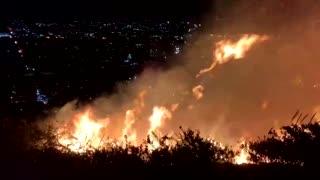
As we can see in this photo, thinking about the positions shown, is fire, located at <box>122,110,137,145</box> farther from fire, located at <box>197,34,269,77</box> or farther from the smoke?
fire, located at <box>197,34,269,77</box>

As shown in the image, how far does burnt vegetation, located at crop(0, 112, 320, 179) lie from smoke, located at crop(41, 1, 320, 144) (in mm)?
6571

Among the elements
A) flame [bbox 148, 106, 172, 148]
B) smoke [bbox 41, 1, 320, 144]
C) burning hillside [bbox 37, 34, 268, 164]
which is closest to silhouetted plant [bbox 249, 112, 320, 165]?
burning hillside [bbox 37, 34, 268, 164]

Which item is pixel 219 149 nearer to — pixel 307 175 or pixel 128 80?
pixel 307 175

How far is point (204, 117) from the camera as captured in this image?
18828 mm

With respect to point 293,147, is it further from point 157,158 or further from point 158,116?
point 158,116

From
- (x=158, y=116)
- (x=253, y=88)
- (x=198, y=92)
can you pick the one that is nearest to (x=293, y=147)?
(x=158, y=116)

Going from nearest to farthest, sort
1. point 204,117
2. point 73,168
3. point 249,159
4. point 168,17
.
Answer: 1. point 73,168
2. point 249,159
3. point 204,117
4. point 168,17

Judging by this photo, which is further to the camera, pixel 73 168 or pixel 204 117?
pixel 204 117

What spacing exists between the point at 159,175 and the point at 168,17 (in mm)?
53057

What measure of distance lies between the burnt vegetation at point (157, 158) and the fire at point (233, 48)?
1219 centimetres

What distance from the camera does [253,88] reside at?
67.6 feet

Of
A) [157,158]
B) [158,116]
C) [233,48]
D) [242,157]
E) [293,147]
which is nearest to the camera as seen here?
[157,158]

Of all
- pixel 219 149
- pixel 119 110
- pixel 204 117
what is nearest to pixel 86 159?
pixel 219 149

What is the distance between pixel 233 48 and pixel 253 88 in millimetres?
2244
